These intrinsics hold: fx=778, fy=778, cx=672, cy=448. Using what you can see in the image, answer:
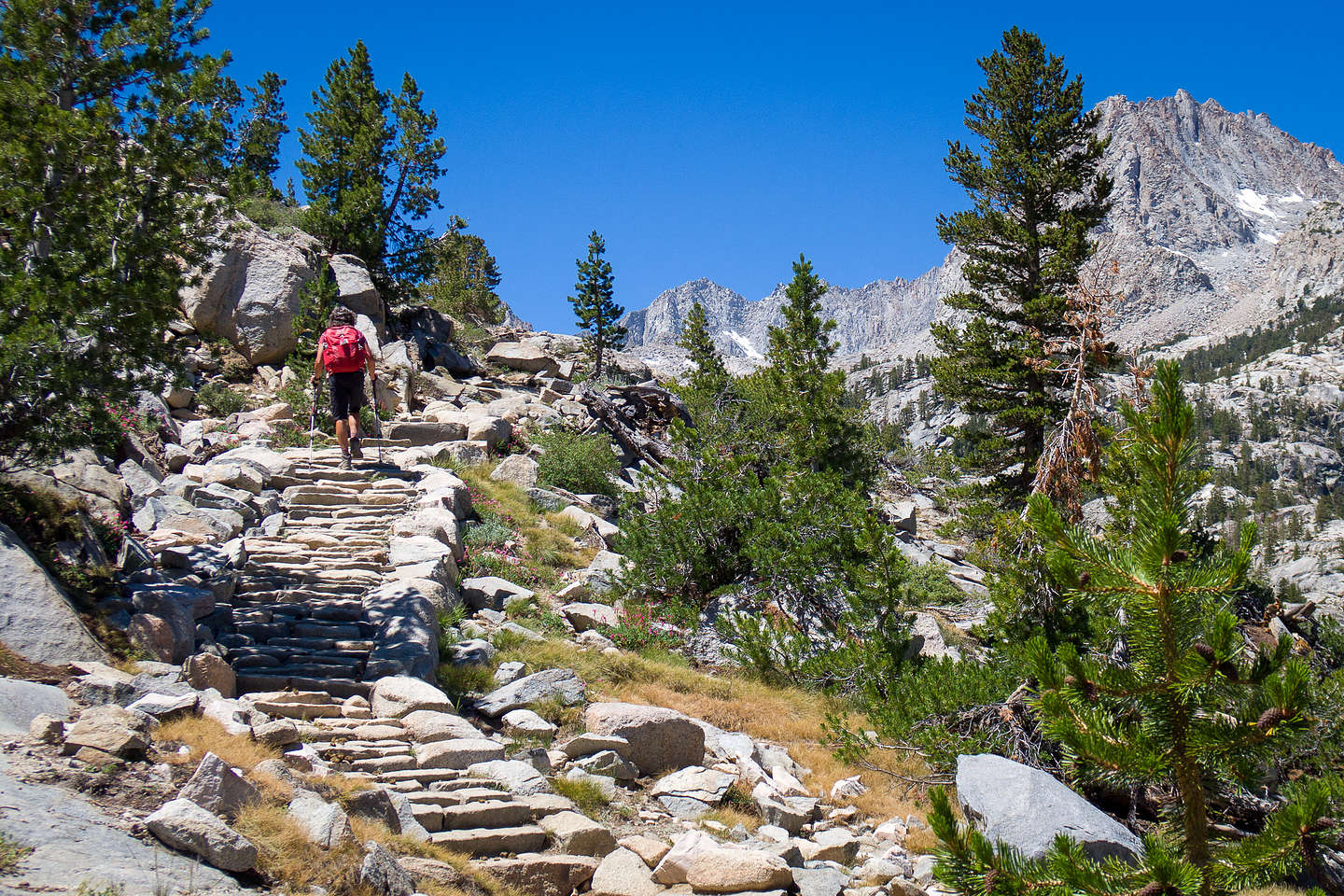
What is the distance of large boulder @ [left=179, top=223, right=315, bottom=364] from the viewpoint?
66.6 feet

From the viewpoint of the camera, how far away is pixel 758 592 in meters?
12.8

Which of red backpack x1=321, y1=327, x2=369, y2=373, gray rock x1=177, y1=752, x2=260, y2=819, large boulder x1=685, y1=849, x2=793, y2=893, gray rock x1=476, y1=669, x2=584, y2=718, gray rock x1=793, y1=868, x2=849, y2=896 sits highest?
red backpack x1=321, y1=327, x2=369, y2=373

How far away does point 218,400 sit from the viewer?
1797cm

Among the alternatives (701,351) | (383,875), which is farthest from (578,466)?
(701,351)

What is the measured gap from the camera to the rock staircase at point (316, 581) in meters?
7.91

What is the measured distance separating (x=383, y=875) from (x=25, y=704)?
2.34 meters

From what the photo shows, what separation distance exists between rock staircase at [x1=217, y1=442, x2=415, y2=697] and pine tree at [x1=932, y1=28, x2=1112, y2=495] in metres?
14.6

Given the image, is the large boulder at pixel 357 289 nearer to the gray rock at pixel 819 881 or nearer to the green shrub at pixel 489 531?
the green shrub at pixel 489 531

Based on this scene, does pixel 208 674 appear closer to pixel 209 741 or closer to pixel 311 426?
pixel 209 741

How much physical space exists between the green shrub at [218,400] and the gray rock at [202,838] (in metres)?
16.5

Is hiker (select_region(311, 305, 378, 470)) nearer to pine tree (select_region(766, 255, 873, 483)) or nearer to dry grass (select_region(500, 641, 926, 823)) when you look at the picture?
dry grass (select_region(500, 641, 926, 823))

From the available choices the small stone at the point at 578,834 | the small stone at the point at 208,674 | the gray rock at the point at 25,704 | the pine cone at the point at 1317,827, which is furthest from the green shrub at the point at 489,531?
the pine cone at the point at 1317,827

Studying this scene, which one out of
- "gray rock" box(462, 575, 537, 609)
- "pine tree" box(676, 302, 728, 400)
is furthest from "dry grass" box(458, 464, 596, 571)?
"pine tree" box(676, 302, 728, 400)

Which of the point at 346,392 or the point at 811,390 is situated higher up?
the point at 811,390
